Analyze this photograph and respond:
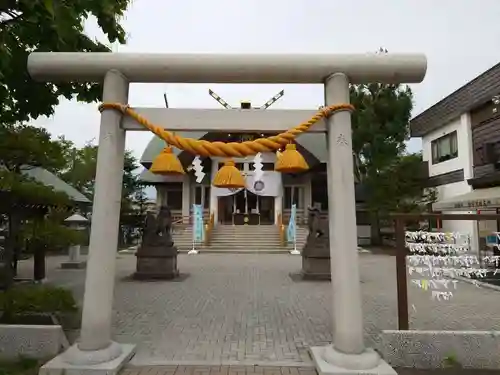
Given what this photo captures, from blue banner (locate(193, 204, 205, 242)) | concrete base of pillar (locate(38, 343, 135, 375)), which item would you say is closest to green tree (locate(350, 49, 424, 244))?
blue banner (locate(193, 204, 205, 242))

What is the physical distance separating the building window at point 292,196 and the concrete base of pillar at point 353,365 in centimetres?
2267

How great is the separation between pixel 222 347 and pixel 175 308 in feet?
8.48

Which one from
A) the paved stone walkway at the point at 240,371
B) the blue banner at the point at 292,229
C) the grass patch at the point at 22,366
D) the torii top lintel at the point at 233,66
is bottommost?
the paved stone walkway at the point at 240,371

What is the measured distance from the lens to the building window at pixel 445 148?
17938 mm

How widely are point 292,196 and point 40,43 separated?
845 inches

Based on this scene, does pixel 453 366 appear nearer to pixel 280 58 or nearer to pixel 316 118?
pixel 316 118

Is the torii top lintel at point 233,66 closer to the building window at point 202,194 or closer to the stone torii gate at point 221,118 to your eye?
the stone torii gate at point 221,118

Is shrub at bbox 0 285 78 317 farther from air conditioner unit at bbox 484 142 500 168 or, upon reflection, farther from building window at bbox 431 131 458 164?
building window at bbox 431 131 458 164

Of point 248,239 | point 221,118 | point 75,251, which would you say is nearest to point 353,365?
point 221,118

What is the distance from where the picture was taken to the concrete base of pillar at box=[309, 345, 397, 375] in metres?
3.87

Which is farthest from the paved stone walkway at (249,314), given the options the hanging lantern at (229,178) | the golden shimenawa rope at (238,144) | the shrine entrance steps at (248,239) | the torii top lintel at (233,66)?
the shrine entrance steps at (248,239)

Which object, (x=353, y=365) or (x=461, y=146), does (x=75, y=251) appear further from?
(x=461, y=146)

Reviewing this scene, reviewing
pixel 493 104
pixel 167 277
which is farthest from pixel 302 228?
pixel 167 277

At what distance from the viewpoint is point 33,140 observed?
18.9ft
